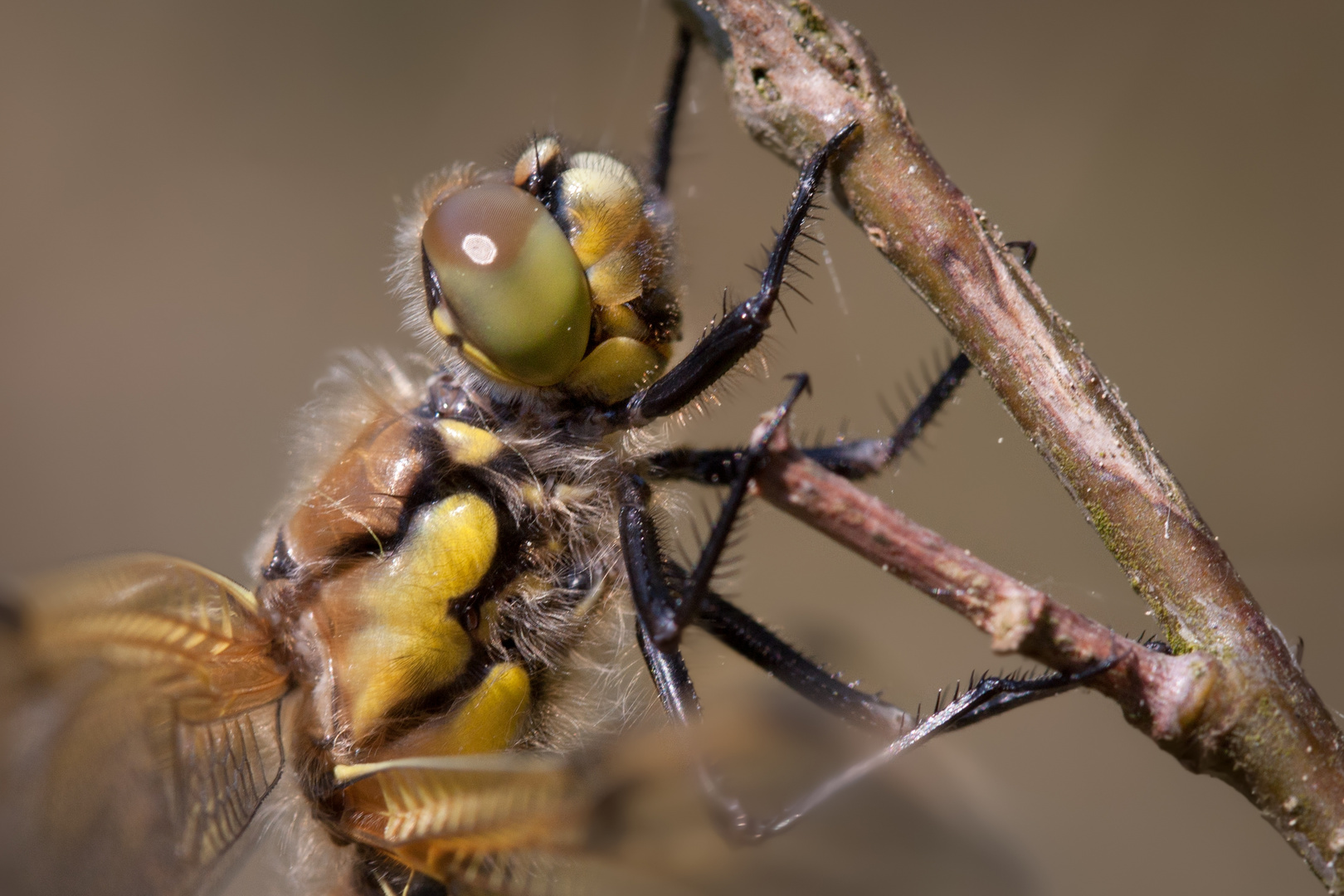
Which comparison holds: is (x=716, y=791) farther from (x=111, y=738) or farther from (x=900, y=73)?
(x=900, y=73)

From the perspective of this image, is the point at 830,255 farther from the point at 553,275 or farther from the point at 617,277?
the point at 553,275

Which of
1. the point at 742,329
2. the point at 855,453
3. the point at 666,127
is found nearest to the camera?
the point at 742,329

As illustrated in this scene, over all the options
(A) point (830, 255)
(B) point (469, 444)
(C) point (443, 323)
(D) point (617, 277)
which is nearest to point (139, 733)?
(B) point (469, 444)

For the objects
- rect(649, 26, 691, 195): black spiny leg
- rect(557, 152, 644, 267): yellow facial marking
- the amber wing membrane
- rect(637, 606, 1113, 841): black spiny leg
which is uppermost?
rect(649, 26, 691, 195): black spiny leg

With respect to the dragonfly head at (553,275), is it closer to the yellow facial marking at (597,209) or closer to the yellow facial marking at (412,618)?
the yellow facial marking at (597,209)

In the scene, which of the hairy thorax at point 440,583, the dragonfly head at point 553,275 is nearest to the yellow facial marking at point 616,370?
the dragonfly head at point 553,275

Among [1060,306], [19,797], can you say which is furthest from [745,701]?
[1060,306]

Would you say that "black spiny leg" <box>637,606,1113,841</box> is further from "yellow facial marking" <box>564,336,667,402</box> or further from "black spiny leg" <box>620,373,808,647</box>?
"yellow facial marking" <box>564,336,667,402</box>

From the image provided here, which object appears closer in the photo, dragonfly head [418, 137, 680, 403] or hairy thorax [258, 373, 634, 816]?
dragonfly head [418, 137, 680, 403]

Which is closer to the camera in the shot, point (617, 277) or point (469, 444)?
point (617, 277)


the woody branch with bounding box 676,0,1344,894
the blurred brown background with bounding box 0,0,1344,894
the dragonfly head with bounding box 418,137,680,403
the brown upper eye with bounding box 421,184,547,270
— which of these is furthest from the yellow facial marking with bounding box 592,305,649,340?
the blurred brown background with bounding box 0,0,1344,894
